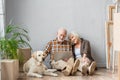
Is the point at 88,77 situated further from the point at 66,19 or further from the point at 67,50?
the point at 66,19

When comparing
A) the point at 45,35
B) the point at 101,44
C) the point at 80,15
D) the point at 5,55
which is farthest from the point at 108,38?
the point at 5,55

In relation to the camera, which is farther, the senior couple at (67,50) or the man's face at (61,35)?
the man's face at (61,35)

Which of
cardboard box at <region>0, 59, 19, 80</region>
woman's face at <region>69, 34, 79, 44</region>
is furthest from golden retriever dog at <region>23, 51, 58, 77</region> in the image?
woman's face at <region>69, 34, 79, 44</region>

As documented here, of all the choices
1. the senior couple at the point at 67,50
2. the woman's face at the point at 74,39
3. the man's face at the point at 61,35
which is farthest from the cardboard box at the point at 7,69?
the woman's face at the point at 74,39

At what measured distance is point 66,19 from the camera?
4980mm

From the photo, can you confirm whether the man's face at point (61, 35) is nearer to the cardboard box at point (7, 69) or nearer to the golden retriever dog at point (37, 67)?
the golden retriever dog at point (37, 67)

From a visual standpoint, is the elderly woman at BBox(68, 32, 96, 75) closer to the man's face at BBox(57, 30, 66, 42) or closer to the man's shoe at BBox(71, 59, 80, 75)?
the man's face at BBox(57, 30, 66, 42)

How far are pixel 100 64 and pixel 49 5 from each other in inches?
55.4

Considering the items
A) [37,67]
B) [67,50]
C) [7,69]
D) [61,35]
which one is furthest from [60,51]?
[7,69]

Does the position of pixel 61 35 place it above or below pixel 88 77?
above

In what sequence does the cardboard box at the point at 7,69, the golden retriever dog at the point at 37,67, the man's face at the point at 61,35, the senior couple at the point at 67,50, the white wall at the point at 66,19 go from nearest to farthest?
1. the cardboard box at the point at 7,69
2. the golden retriever dog at the point at 37,67
3. the senior couple at the point at 67,50
4. the man's face at the point at 61,35
5. the white wall at the point at 66,19

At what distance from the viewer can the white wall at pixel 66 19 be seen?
16.3ft

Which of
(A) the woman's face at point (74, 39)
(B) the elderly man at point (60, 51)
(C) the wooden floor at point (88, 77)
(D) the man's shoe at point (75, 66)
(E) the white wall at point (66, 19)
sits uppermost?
(E) the white wall at point (66, 19)

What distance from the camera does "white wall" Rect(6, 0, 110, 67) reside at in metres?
4.96
